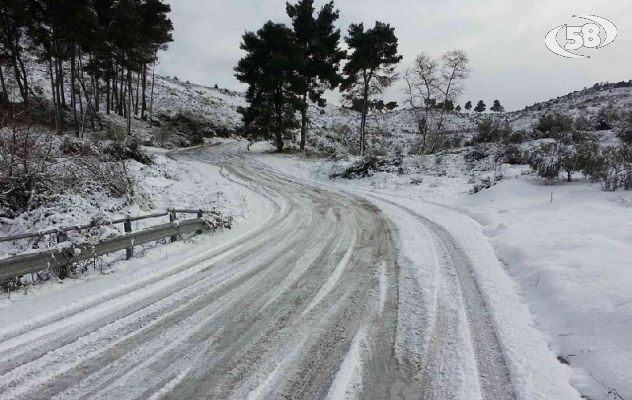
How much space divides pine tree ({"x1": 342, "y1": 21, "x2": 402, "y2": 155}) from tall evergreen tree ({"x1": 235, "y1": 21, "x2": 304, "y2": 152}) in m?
5.10

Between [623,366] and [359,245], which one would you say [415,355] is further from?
[359,245]

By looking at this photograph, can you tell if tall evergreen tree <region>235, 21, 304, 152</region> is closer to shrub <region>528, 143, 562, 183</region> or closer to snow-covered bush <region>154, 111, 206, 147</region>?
snow-covered bush <region>154, 111, 206, 147</region>

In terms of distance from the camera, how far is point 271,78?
29359mm

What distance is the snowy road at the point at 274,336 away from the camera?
12.5 feet

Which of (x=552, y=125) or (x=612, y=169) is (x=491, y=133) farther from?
(x=612, y=169)

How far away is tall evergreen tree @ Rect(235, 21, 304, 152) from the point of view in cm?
2980

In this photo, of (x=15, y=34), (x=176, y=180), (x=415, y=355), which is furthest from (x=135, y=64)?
(x=415, y=355)

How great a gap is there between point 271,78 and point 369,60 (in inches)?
346

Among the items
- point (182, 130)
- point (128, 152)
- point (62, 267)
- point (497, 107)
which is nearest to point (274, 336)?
point (62, 267)

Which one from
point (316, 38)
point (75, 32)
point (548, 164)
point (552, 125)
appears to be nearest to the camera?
point (548, 164)

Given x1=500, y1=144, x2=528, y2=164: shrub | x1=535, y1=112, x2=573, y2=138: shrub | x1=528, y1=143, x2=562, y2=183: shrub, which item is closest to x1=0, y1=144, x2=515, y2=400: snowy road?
x1=528, y1=143, x2=562, y2=183: shrub

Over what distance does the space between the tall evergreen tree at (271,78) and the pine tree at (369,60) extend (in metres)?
5.10

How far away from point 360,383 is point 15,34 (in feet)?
109

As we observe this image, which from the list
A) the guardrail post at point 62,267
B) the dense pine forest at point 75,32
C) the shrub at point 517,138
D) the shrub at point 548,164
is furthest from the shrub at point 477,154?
the dense pine forest at point 75,32
